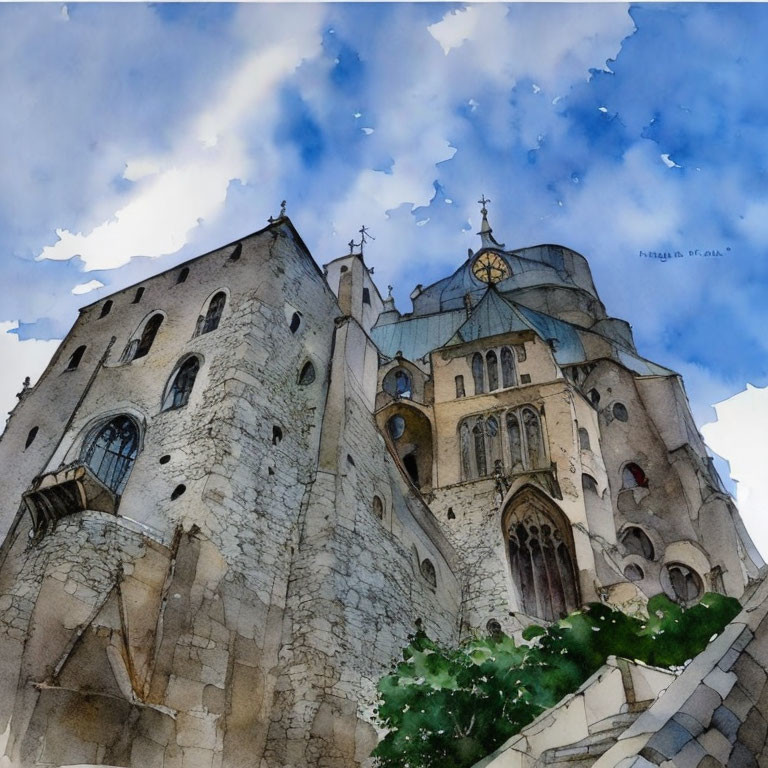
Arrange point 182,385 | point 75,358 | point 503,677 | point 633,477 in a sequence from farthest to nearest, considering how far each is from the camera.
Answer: point 633,477 < point 75,358 < point 182,385 < point 503,677

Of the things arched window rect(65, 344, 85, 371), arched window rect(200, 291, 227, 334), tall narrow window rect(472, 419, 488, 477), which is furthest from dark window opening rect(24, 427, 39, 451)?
tall narrow window rect(472, 419, 488, 477)

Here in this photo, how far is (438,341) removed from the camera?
143 ft

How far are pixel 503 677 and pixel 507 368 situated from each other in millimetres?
20865

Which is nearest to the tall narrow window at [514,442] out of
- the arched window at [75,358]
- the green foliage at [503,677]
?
the green foliage at [503,677]

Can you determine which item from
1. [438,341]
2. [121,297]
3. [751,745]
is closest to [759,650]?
[751,745]

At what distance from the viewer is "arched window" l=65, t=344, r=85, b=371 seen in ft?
89.9

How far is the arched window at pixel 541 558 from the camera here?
1059 inches

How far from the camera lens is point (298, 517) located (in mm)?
21422

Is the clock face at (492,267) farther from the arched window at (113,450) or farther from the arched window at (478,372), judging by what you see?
the arched window at (113,450)

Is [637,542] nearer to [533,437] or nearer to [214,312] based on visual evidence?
[533,437]

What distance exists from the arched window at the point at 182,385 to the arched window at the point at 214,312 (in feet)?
4.47

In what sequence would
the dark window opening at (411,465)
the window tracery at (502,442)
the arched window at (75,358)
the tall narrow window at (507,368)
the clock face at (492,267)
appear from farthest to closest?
the clock face at (492,267) → the tall narrow window at (507,368) → the dark window opening at (411,465) → the window tracery at (502,442) → the arched window at (75,358)

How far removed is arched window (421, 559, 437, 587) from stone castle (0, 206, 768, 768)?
0.16 m

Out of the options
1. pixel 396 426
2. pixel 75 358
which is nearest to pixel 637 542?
pixel 396 426
